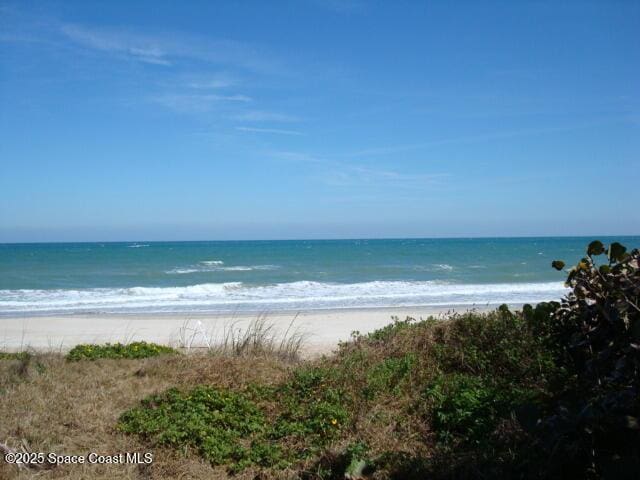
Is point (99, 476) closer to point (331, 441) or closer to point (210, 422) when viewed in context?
point (210, 422)

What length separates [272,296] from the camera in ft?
86.5

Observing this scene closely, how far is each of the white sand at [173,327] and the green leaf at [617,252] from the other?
7.70 m

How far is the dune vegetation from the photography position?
11.7ft

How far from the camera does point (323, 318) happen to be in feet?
57.6

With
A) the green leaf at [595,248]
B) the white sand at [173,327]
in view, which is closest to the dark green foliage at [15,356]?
the white sand at [173,327]

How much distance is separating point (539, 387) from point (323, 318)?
1203 centimetres

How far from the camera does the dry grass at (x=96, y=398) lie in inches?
198

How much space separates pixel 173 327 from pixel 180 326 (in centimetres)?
20

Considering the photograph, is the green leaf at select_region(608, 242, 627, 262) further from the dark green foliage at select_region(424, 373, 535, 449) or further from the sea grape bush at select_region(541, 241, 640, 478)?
the dark green foliage at select_region(424, 373, 535, 449)

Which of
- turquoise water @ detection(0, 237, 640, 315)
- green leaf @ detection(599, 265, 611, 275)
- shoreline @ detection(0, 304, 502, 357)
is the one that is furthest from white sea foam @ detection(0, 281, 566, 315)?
green leaf @ detection(599, 265, 611, 275)

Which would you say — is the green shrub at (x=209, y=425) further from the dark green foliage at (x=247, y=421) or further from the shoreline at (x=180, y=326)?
the shoreline at (x=180, y=326)

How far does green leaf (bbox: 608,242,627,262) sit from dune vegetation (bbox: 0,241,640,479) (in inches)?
0.7

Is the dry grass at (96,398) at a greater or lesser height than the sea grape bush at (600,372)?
lesser

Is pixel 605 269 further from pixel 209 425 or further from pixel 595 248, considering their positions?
pixel 209 425
